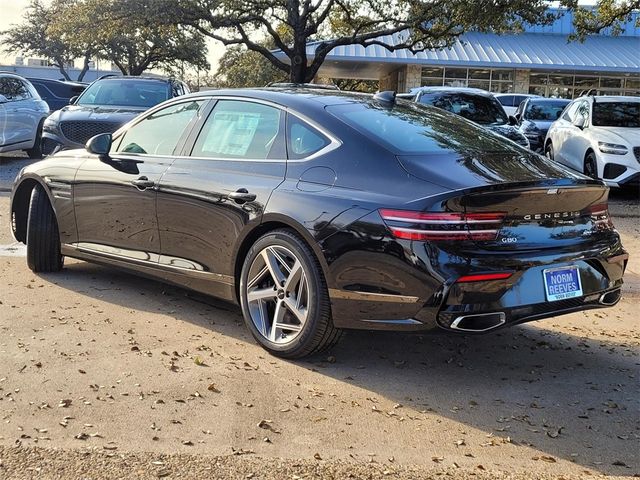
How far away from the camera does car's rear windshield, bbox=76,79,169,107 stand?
11.6 m

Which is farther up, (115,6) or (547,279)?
(115,6)

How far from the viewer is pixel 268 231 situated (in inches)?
174

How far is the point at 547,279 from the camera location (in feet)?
12.7

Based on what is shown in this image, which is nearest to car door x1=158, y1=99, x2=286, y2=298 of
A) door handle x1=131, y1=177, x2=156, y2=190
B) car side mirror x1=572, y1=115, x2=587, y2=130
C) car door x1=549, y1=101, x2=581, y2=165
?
door handle x1=131, y1=177, x2=156, y2=190

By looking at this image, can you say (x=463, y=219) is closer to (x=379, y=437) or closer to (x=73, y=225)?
(x=379, y=437)

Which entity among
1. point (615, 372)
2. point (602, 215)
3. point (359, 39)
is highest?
point (359, 39)

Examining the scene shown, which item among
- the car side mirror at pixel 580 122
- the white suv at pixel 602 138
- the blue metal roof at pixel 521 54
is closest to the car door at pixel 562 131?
the white suv at pixel 602 138

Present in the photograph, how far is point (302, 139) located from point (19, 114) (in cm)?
1144

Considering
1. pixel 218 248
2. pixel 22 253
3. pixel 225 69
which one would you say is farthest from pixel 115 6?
pixel 225 69

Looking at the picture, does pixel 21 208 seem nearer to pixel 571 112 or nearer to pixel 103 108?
pixel 103 108

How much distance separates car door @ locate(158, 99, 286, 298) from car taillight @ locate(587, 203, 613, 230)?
6.00ft

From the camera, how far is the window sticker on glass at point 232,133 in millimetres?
4797

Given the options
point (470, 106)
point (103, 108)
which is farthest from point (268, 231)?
point (470, 106)

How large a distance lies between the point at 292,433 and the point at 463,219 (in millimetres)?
1356
